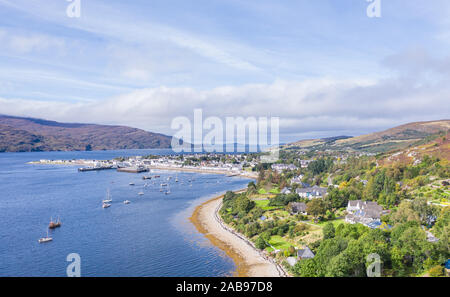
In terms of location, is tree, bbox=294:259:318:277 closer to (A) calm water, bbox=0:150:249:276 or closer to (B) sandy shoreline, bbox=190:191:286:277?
(B) sandy shoreline, bbox=190:191:286:277

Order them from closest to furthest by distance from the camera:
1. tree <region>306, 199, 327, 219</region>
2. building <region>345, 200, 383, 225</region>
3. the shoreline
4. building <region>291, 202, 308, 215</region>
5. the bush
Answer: the bush < building <region>345, 200, 383, 225</region> < tree <region>306, 199, 327, 219</region> < building <region>291, 202, 308, 215</region> < the shoreline

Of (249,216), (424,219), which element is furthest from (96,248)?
(424,219)

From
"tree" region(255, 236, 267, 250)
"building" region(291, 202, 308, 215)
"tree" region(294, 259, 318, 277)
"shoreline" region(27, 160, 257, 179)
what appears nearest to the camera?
"tree" region(294, 259, 318, 277)

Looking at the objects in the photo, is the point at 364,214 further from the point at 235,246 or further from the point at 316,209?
the point at 235,246

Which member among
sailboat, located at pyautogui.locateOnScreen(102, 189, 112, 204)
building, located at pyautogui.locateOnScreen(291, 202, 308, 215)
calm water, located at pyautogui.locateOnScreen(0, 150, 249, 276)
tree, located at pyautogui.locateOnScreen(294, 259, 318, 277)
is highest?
building, located at pyautogui.locateOnScreen(291, 202, 308, 215)

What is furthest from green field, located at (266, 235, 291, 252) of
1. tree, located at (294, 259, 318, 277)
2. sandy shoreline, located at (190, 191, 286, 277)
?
tree, located at (294, 259, 318, 277)

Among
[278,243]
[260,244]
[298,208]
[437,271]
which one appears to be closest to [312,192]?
[298,208]
